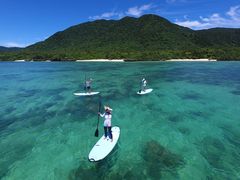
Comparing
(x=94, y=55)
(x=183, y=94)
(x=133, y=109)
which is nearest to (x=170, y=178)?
(x=133, y=109)

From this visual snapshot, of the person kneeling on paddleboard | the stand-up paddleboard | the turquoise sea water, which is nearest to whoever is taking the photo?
the turquoise sea water

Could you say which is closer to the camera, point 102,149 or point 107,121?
point 102,149

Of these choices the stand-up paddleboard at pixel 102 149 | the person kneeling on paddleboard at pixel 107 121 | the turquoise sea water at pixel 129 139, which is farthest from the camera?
the person kneeling on paddleboard at pixel 107 121

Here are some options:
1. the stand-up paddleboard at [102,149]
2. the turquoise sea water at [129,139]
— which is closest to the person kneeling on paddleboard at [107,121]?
the stand-up paddleboard at [102,149]

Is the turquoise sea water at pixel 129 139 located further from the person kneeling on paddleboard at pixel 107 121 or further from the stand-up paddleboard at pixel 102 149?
the person kneeling on paddleboard at pixel 107 121

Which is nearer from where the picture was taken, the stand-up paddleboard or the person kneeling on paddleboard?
the stand-up paddleboard

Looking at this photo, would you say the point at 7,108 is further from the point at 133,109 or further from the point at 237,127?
the point at 237,127

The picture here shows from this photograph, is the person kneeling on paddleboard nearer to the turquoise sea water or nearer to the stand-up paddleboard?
the stand-up paddleboard

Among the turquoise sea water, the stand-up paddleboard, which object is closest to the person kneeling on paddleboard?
the stand-up paddleboard

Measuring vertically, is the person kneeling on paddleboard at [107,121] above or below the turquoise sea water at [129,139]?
above

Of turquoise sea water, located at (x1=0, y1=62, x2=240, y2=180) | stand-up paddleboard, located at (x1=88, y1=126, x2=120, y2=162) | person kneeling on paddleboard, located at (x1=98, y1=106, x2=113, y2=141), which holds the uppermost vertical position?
person kneeling on paddleboard, located at (x1=98, y1=106, x2=113, y2=141)

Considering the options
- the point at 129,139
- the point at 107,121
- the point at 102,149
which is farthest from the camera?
the point at 129,139

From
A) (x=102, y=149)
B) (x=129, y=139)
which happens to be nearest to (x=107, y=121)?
(x=102, y=149)

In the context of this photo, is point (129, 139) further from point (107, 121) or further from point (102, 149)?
point (102, 149)
